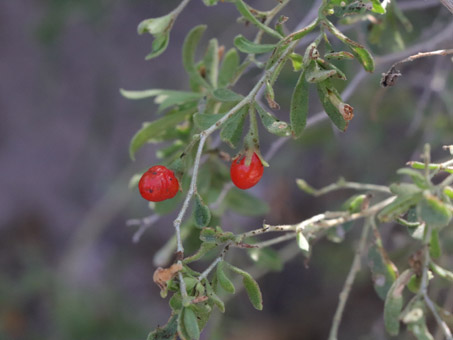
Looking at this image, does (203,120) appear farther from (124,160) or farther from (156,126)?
(124,160)

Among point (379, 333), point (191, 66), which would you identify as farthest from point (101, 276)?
point (191, 66)

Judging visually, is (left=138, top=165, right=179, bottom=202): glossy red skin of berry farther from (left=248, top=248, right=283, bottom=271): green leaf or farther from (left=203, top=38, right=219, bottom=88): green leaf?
(left=248, top=248, right=283, bottom=271): green leaf

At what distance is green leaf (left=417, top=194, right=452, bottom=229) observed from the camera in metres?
1.23

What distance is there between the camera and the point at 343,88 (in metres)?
2.13

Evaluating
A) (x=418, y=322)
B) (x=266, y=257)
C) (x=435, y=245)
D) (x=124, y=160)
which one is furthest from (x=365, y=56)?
(x=124, y=160)

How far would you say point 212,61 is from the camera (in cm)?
205

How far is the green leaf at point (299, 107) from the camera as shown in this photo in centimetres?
155

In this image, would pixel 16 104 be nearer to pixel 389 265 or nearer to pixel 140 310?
pixel 140 310

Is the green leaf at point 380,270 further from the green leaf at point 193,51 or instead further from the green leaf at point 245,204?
the green leaf at point 193,51

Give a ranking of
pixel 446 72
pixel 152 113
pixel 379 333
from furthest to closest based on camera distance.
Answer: pixel 152 113
pixel 446 72
pixel 379 333

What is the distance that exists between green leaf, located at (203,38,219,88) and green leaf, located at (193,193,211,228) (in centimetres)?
69

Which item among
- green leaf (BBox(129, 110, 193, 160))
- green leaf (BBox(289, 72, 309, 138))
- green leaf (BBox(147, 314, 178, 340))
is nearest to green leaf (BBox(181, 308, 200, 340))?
green leaf (BBox(147, 314, 178, 340))

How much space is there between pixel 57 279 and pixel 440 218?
12.3 ft

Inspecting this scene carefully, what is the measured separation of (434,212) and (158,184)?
0.72 m
